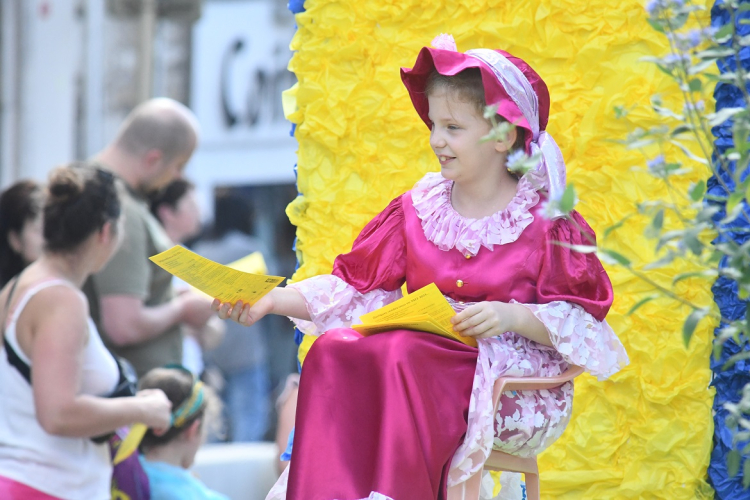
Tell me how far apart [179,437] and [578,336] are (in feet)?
6.13

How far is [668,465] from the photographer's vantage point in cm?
318

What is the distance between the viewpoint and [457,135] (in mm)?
2537

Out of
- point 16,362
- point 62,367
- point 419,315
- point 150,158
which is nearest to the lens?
point 419,315

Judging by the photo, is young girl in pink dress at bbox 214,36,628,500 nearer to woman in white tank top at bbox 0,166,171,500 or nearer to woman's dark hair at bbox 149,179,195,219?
woman in white tank top at bbox 0,166,171,500

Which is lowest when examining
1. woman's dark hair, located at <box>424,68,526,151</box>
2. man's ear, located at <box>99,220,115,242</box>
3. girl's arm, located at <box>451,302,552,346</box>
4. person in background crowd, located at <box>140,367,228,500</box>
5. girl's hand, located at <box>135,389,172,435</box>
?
person in background crowd, located at <box>140,367,228,500</box>

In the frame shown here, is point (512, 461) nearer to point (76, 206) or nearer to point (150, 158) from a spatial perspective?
point (76, 206)

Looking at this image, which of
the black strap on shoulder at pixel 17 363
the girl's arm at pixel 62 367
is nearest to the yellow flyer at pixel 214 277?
the girl's arm at pixel 62 367

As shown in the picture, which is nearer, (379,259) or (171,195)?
(379,259)

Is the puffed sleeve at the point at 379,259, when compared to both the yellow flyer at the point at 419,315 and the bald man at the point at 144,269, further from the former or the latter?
the bald man at the point at 144,269

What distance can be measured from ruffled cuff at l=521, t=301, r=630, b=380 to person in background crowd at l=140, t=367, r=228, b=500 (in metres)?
1.73

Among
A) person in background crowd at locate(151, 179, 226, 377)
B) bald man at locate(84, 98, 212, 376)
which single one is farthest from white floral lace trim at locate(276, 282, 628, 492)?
person in background crowd at locate(151, 179, 226, 377)

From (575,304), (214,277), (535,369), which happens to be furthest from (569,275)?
(214,277)

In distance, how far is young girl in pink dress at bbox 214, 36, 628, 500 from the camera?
2.30 meters

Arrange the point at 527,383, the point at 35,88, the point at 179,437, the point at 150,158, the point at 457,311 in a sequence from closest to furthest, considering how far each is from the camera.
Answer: the point at 527,383
the point at 457,311
the point at 179,437
the point at 150,158
the point at 35,88
